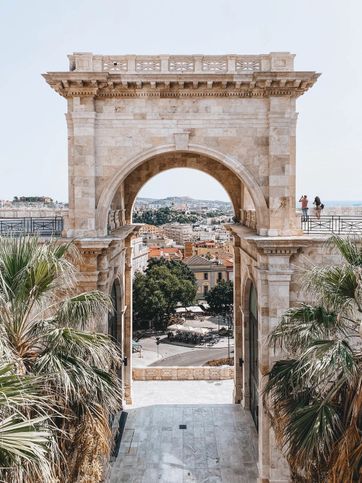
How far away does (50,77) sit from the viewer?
1412 cm

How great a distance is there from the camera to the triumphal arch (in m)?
14.3

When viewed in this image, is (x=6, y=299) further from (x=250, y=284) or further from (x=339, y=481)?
(x=250, y=284)

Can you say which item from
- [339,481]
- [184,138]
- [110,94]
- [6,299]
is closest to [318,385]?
[339,481]

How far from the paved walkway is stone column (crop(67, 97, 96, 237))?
27.4 feet

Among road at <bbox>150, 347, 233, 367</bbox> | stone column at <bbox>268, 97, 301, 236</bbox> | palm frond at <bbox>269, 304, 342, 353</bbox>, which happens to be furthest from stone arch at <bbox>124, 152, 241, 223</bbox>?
road at <bbox>150, 347, 233, 367</bbox>

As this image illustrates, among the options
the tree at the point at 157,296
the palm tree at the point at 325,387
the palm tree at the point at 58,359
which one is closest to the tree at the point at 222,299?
the tree at the point at 157,296

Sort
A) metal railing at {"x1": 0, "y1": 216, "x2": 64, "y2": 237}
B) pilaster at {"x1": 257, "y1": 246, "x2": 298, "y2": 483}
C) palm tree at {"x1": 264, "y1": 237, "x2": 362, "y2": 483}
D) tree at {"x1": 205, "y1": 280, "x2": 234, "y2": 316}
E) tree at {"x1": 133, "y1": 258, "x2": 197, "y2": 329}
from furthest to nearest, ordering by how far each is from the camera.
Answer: tree at {"x1": 205, "y1": 280, "x2": 234, "y2": 316}
tree at {"x1": 133, "y1": 258, "x2": 197, "y2": 329}
metal railing at {"x1": 0, "y1": 216, "x2": 64, "y2": 237}
pilaster at {"x1": 257, "y1": 246, "x2": 298, "y2": 483}
palm tree at {"x1": 264, "y1": 237, "x2": 362, "y2": 483}

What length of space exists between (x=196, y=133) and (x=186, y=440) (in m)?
11.5

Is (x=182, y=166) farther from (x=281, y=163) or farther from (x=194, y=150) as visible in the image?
(x=281, y=163)

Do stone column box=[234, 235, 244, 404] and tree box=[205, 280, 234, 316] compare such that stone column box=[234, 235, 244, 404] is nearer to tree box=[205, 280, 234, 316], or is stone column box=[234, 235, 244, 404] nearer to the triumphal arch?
the triumphal arch

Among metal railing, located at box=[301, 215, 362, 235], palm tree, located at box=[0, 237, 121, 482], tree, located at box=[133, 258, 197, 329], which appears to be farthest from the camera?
tree, located at box=[133, 258, 197, 329]

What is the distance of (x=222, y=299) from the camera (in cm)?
6178

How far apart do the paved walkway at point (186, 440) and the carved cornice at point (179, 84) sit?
1248cm

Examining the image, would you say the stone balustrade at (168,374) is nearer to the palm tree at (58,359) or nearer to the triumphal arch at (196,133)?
the triumphal arch at (196,133)
